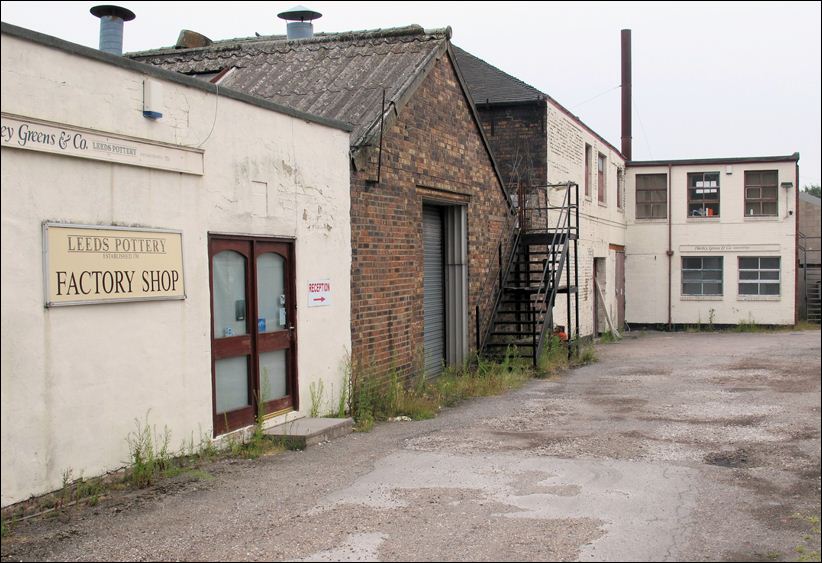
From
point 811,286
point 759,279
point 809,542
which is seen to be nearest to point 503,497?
point 809,542

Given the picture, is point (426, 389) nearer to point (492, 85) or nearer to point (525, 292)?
point (525, 292)

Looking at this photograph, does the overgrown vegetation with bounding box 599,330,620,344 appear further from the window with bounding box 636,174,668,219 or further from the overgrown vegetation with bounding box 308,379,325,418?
the overgrown vegetation with bounding box 308,379,325,418

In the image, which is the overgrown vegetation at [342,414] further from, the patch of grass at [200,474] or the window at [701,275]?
the window at [701,275]

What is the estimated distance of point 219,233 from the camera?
8.07 meters

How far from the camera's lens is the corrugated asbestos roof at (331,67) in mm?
11734

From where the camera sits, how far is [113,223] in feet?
22.3

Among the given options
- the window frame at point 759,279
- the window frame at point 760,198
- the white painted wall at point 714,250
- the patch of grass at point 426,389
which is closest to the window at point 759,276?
the window frame at point 759,279

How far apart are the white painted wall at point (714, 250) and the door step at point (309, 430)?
67.6 feet

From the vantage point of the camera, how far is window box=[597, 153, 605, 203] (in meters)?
25.0

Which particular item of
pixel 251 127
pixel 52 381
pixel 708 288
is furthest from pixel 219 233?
pixel 708 288

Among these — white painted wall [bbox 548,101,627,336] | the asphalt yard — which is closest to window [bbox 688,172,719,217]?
white painted wall [bbox 548,101,627,336]

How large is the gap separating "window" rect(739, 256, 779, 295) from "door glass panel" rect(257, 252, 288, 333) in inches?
859

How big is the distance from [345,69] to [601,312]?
14.6 metres

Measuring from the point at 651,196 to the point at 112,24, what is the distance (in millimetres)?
20854
